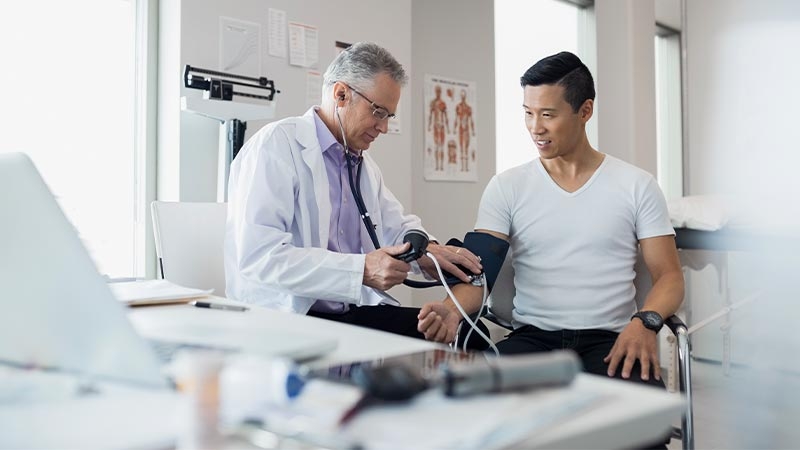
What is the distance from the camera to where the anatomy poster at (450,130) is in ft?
13.0

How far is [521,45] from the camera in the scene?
4562 mm

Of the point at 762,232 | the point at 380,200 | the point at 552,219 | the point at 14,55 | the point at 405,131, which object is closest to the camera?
the point at 552,219

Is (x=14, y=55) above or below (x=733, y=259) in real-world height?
above

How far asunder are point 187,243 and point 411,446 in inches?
62.3

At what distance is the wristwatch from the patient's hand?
45 cm

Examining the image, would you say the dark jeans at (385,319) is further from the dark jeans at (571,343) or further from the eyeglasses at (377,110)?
the eyeglasses at (377,110)

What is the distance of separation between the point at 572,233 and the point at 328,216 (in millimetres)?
681

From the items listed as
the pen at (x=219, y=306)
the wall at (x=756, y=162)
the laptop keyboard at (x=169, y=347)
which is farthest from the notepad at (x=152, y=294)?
the wall at (x=756, y=162)

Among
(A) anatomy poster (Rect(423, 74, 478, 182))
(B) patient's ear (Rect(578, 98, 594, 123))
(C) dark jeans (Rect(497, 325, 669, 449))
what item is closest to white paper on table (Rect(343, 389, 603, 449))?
(C) dark jeans (Rect(497, 325, 669, 449))

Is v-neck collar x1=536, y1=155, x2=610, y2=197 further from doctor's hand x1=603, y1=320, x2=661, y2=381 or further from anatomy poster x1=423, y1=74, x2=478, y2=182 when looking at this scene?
anatomy poster x1=423, y1=74, x2=478, y2=182

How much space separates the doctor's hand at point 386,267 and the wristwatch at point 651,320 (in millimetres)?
584

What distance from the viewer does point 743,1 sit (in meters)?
3.55

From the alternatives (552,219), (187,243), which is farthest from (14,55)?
(552,219)

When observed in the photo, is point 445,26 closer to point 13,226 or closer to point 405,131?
point 405,131
